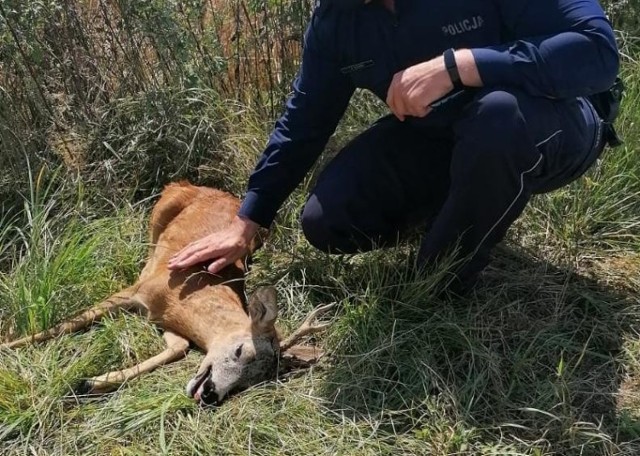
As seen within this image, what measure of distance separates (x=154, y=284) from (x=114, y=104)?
129 centimetres

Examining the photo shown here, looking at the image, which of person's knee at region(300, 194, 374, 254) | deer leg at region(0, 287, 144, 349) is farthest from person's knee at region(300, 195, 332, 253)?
deer leg at region(0, 287, 144, 349)

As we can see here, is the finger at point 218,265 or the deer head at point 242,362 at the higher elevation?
the finger at point 218,265

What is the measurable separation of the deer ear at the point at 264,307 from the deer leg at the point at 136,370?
531mm

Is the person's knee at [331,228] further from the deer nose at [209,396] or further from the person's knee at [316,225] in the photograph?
the deer nose at [209,396]

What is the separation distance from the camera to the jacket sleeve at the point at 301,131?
11.2 feet

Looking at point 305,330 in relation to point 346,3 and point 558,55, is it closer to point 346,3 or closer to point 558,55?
point 346,3

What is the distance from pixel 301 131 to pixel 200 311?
0.84 meters

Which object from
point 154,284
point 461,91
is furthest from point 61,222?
point 461,91

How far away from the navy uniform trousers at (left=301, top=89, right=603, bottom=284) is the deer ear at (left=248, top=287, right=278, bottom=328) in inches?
23.7

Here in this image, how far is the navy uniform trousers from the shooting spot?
2.95 m

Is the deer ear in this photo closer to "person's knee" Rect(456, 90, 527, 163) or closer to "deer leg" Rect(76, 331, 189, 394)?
"deer leg" Rect(76, 331, 189, 394)

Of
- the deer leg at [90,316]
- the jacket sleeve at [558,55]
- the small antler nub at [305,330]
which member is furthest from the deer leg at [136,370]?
the jacket sleeve at [558,55]

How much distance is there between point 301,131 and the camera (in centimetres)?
350

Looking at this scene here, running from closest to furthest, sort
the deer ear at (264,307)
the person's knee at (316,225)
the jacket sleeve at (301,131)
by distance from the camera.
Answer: the deer ear at (264,307) → the jacket sleeve at (301,131) → the person's knee at (316,225)
